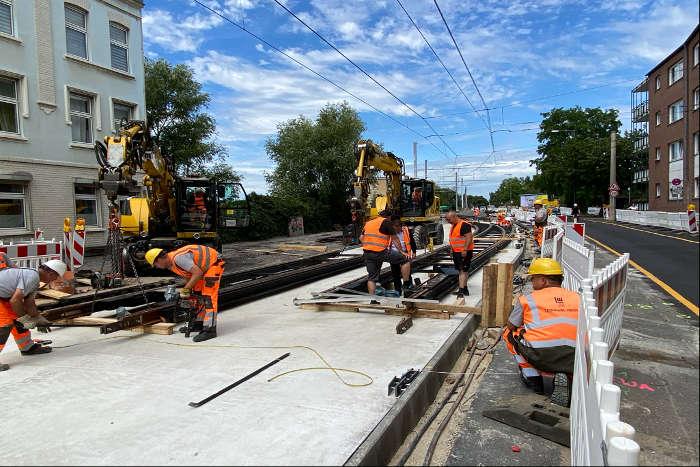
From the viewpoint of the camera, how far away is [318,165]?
113 feet

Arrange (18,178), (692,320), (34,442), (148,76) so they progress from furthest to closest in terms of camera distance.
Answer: (148,76) < (18,178) < (34,442) < (692,320)

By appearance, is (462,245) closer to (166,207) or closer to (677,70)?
(677,70)

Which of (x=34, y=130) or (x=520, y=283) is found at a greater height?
(x=34, y=130)

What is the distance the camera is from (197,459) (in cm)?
308

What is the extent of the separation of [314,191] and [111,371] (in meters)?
30.6

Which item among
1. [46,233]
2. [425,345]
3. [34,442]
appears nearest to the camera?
[34,442]

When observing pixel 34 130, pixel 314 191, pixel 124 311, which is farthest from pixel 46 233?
pixel 314 191

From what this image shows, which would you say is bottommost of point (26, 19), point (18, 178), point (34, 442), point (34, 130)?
point (34, 442)

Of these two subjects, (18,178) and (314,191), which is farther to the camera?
(314,191)

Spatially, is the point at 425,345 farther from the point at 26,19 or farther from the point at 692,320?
the point at 26,19

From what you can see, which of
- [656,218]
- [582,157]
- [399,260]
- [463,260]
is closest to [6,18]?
[399,260]

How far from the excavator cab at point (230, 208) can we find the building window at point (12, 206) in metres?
6.91

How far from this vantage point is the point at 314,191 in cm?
3506

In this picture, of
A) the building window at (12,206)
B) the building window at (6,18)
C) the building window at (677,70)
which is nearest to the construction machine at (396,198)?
the building window at (12,206)
